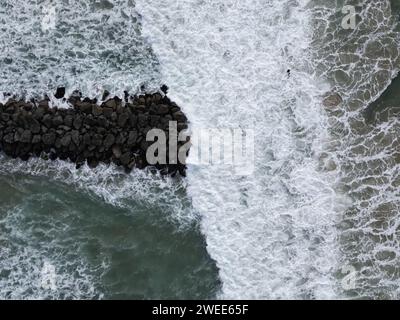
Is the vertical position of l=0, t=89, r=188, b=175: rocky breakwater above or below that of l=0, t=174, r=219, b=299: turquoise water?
above

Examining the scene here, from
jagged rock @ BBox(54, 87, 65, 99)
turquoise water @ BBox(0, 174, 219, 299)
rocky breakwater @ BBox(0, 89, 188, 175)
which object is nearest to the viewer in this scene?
Result: rocky breakwater @ BBox(0, 89, 188, 175)

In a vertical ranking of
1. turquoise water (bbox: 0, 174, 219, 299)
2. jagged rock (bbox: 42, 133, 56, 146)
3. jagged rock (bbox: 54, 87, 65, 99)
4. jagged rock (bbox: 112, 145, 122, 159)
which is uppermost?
jagged rock (bbox: 54, 87, 65, 99)

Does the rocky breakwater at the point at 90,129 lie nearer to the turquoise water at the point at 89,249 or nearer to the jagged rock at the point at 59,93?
the jagged rock at the point at 59,93

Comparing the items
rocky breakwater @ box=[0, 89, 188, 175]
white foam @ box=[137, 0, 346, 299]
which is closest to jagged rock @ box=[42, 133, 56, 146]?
rocky breakwater @ box=[0, 89, 188, 175]

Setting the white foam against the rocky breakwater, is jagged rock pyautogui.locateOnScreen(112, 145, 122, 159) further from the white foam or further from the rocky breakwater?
the white foam

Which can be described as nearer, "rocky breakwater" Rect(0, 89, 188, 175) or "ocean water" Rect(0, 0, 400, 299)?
"rocky breakwater" Rect(0, 89, 188, 175)

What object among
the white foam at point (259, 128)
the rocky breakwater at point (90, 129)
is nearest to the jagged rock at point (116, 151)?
the rocky breakwater at point (90, 129)

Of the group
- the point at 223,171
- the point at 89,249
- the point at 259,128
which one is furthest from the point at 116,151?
the point at 259,128
